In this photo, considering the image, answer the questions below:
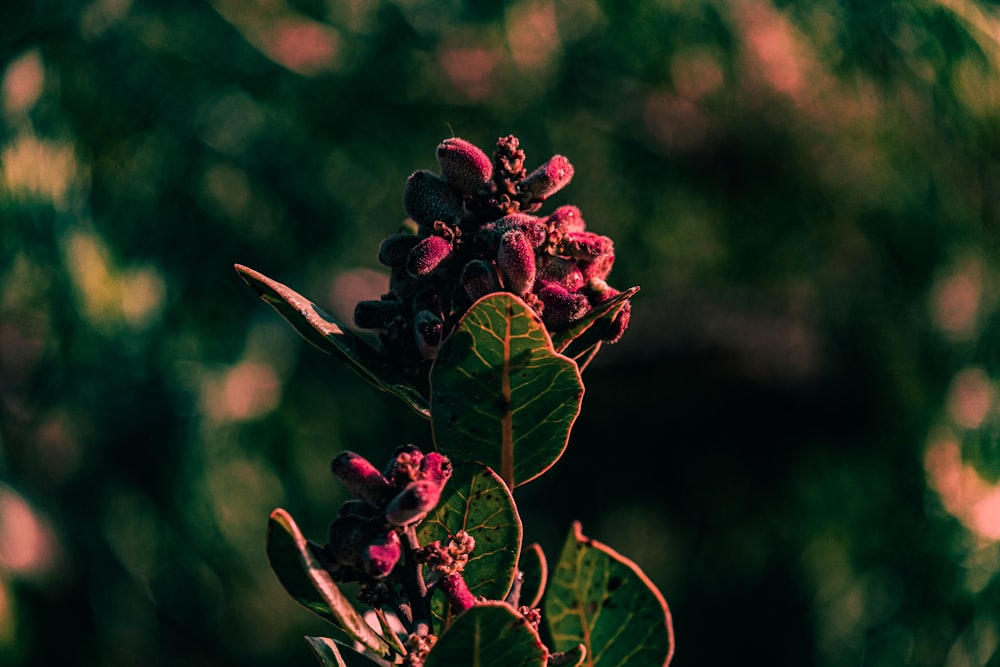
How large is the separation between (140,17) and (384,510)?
3.55 m

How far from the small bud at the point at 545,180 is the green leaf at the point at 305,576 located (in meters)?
0.28

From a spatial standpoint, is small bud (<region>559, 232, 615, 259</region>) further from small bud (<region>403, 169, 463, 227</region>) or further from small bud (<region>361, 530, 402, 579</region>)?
small bud (<region>361, 530, 402, 579</region>)

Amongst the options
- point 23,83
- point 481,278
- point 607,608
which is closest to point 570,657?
point 607,608

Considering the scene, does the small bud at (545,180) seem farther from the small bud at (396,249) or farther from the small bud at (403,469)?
the small bud at (403,469)

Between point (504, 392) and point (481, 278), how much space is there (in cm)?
8

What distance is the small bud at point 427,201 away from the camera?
0.62 metres

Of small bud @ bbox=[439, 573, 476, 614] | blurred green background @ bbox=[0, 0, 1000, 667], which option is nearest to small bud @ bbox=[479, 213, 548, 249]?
small bud @ bbox=[439, 573, 476, 614]

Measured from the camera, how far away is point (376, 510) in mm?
544

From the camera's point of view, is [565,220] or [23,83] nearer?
[565,220]

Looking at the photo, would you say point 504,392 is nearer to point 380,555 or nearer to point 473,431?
point 473,431

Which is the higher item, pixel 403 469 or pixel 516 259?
pixel 516 259

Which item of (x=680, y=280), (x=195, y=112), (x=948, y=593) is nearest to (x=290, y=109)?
(x=195, y=112)

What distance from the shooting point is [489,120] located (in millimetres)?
4164

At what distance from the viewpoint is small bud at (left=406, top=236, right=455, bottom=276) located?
0.57 metres
